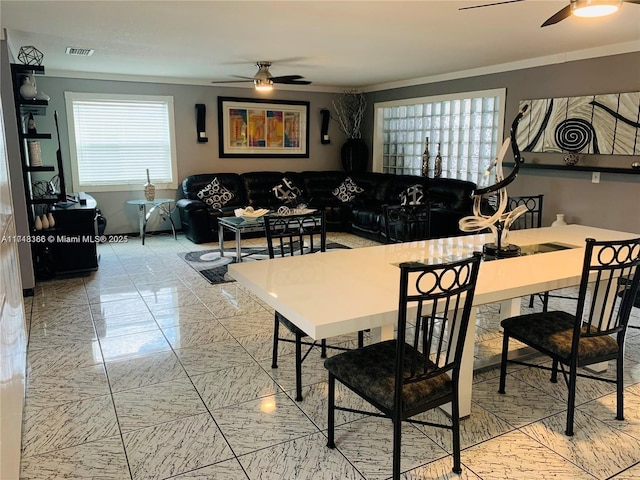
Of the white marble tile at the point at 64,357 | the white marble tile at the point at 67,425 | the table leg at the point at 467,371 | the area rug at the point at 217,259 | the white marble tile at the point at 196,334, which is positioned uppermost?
the table leg at the point at 467,371

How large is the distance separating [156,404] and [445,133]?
5420 mm

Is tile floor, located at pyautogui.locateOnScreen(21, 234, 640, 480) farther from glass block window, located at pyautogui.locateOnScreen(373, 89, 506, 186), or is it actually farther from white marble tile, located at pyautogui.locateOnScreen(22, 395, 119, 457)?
glass block window, located at pyautogui.locateOnScreen(373, 89, 506, 186)

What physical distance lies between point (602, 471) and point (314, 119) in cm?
690

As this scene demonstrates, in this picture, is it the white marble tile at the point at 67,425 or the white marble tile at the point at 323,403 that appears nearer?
the white marble tile at the point at 67,425

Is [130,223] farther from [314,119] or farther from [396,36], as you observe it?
[396,36]

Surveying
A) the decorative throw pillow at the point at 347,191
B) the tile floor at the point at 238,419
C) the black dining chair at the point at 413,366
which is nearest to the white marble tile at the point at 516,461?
the tile floor at the point at 238,419

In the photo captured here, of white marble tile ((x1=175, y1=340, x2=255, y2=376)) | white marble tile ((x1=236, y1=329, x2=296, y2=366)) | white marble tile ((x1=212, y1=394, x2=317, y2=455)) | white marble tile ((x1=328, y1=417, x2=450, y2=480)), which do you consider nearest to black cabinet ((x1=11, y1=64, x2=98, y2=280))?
white marble tile ((x1=175, y1=340, x2=255, y2=376))

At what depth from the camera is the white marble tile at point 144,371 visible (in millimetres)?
2754

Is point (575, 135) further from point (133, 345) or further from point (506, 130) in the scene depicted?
point (133, 345)

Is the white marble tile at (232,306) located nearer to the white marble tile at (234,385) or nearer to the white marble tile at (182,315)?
the white marble tile at (182,315)

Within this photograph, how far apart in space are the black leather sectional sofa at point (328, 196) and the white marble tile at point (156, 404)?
155 inches

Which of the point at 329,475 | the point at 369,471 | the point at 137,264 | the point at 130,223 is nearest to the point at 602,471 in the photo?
the point at 369,471

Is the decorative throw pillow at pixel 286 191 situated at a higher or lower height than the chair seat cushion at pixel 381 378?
higher

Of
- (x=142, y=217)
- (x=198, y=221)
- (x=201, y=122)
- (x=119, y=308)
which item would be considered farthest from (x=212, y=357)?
(x=201, y=122)
